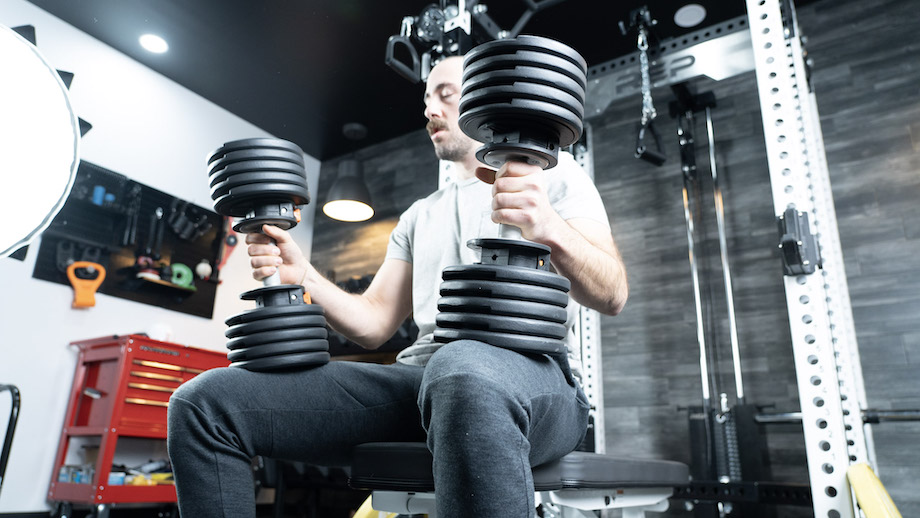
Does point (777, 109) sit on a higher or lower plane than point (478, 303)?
higher

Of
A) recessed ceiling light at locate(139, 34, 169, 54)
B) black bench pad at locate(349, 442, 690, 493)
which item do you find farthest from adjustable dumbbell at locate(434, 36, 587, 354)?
recessed ceiling light at locate(139, 34, 169, 54)

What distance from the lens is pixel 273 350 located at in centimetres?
110

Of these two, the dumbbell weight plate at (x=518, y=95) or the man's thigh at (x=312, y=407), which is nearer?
the dumbbell weight plate at (x=518, y=95)

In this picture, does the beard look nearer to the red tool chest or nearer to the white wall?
the red tool chest

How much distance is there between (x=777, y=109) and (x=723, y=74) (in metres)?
1.00

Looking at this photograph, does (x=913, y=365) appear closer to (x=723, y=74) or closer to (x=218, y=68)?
(x=723, y=74)

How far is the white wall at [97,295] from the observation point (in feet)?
10.8

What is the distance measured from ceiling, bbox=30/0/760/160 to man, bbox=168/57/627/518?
7.68 feet

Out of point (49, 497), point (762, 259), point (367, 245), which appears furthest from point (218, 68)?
point (762, 259)

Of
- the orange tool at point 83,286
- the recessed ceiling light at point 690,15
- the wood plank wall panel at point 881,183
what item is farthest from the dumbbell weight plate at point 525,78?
the orange tool at point 83,286

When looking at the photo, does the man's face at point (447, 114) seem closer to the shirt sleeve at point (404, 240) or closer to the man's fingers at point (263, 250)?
the shirt sleeve at point (404, 240)

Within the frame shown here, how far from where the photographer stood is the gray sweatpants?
29.4 inches

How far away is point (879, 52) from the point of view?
9.95 feet

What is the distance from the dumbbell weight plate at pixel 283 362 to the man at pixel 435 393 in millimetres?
17
